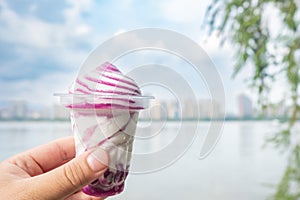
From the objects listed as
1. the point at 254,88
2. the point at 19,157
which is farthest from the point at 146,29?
the point at 254,88

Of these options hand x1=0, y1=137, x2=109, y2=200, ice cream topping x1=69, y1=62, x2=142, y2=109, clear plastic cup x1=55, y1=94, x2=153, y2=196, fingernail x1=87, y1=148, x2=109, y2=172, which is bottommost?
hand x1=0, y1=137, x2=109, y2=200

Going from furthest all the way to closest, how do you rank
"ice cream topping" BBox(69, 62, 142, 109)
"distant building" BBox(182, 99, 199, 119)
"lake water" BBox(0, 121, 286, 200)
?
"lake water" BBox(0, 121, 286, 200) < "distant building" BBox(182, 99, 199, 119) < "ice cream topping" BBox(69, 62, 142, 109)

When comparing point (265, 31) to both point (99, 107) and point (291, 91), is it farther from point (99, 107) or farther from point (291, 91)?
point (99, 107)

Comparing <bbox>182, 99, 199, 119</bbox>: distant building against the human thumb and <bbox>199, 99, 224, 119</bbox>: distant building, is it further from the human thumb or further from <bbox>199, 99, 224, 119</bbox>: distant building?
the human thumb

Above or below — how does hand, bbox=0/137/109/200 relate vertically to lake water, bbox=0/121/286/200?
above

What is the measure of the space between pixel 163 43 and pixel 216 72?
89 mm

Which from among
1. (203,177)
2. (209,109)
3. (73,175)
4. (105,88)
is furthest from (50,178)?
(203,177)

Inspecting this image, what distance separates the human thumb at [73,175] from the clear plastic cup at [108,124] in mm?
13

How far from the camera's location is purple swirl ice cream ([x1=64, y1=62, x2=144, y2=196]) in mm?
508

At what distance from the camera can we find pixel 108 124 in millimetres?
512

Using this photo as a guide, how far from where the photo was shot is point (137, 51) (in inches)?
22.8

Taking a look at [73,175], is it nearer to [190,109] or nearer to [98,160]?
[98,160]

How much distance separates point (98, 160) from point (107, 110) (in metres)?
0.07

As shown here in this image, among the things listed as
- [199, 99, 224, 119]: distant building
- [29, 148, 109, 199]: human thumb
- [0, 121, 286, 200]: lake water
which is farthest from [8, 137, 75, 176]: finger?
[0, 121, 286, 200]: lake water
